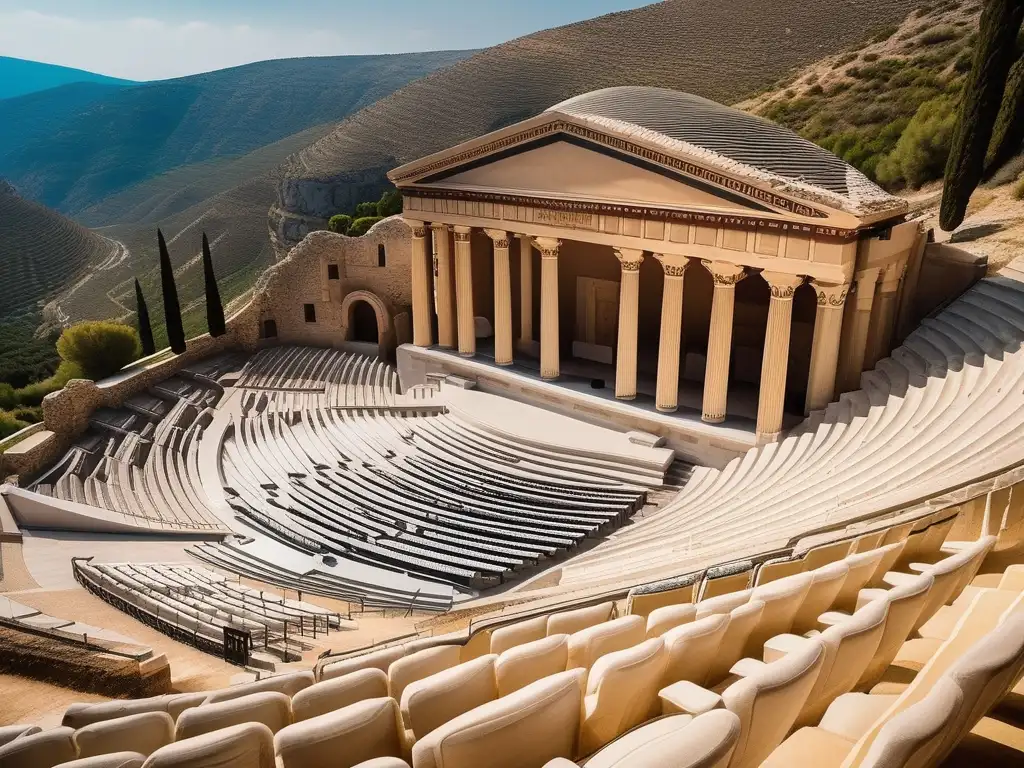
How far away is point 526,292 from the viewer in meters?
29.7

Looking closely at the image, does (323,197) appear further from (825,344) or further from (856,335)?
(825,344)

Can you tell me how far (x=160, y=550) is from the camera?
60.3 ft

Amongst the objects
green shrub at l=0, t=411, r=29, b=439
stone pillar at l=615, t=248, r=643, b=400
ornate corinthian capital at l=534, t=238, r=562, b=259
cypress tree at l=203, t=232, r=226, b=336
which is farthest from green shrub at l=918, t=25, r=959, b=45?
green shrub at l=0, t=411, r=29, b=439

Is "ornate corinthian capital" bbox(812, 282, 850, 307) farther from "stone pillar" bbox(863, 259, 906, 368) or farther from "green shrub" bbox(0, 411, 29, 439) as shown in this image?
"green shrub" bbox(0, 411, 29, 439)

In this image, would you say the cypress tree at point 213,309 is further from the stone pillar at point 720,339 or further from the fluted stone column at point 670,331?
the stone pillar at point 720,339

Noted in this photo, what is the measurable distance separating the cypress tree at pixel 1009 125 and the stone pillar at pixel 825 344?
14033 millimetres

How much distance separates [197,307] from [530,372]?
6287 centimetres

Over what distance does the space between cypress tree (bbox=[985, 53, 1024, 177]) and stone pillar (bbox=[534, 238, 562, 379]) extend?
17.4 metres

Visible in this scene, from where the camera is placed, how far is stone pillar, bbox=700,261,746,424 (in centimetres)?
2064

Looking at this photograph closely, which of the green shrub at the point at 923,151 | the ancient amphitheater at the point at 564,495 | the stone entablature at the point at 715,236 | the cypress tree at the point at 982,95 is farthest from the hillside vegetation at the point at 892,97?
the stone entablature at the point at 715,236

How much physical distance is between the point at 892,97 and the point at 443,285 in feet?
130

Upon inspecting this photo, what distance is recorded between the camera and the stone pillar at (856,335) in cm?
1992

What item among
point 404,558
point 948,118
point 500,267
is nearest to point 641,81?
point 948,118

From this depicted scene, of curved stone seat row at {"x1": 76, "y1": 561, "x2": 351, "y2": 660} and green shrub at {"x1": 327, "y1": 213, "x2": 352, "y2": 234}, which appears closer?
curved stone seat row at {"x1": 76, "y1": 561, "x2": 351, "y2": 660}
